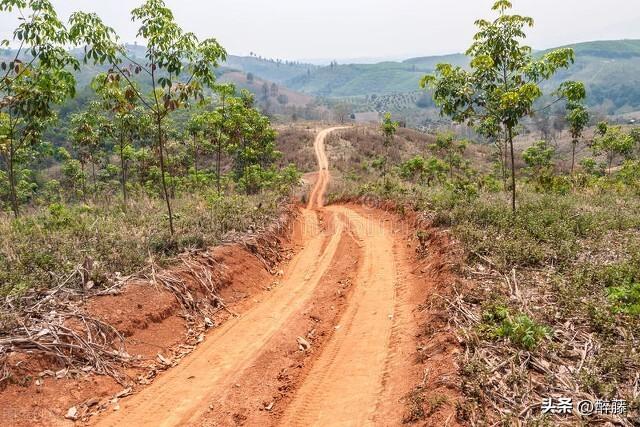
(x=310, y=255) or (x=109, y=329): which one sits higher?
(x=109, y=329)

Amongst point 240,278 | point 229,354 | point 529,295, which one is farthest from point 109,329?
point 529,295

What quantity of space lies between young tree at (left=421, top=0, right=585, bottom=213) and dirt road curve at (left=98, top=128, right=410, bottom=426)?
468 cm

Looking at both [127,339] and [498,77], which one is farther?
[498,77]

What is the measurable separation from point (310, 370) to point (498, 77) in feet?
31.3

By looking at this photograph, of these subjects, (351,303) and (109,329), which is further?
(351,303)

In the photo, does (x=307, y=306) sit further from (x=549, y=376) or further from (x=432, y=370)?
(x=549, y=376)

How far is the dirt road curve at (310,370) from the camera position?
586 cm

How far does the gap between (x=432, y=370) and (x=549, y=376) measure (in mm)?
1422

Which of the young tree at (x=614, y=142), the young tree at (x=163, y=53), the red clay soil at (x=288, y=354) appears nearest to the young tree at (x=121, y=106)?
the young tree at (x=163, y=53)

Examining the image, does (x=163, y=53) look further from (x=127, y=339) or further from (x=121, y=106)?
(x=127, y=339)

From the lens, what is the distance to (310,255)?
13.9 metres

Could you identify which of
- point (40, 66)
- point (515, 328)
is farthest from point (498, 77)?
point (40, 66)

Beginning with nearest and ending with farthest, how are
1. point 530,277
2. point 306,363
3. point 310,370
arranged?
1. point 310,370
2. point 306,363
3. point 530,277

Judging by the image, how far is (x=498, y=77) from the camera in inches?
488
